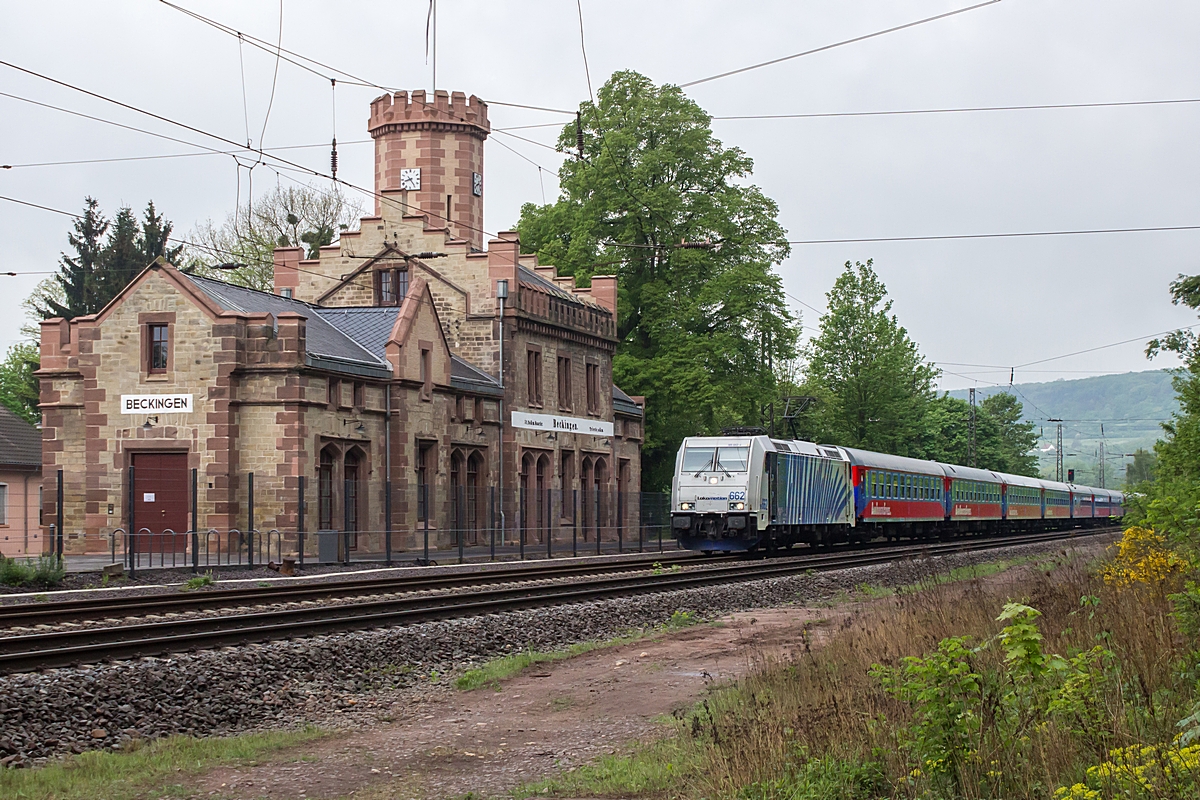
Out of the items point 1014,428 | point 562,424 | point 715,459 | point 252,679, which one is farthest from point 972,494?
point 1014,428

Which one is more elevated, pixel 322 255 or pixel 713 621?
pixel 322 255

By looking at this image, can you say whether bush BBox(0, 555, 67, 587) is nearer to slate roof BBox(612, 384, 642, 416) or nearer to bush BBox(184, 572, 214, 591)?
bush BBox(184, 572, 214, 591)

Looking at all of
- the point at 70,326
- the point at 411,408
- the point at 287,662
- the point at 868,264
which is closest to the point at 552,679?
the point at 287,662

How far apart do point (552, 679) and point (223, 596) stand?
8603 millimetres

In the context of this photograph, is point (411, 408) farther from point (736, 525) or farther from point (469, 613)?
point (469, 613)

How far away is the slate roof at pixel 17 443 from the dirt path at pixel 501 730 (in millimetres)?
36962

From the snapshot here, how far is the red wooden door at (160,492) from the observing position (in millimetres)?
34406

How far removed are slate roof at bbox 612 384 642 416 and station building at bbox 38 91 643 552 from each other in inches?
25.2

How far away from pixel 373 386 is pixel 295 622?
21362mm

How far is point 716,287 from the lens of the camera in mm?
50750

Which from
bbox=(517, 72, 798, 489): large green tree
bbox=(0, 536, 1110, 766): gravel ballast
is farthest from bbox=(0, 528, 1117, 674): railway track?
bbox=(517, 72, 798, 489): large green tree

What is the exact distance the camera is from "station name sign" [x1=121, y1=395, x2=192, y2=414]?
3478 cm

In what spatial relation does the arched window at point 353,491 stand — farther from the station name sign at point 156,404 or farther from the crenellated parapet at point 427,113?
the crenellated parapet at point 427,113

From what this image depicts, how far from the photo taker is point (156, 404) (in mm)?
35094
